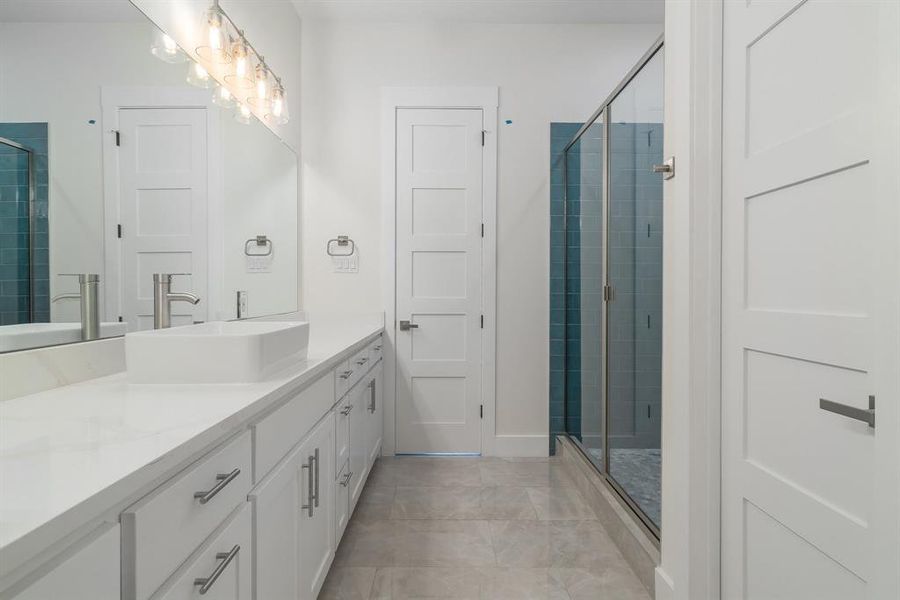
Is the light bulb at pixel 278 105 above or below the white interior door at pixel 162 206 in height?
above

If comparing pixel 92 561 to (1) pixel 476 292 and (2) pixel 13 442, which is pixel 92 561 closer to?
(2) pixel 13 442

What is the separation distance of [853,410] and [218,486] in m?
1.20

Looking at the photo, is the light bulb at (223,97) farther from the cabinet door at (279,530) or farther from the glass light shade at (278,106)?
the cabinet door at (279,530)

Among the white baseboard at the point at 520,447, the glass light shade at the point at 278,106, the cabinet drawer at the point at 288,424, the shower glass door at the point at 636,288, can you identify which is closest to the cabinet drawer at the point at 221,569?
the cabinet drawer at the point at 288,424

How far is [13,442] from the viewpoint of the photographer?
0.72 meters

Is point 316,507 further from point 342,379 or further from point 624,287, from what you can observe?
point 624,287

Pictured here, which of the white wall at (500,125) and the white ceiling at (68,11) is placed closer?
the white ceiling at (68,11)

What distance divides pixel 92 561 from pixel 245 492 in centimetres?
44

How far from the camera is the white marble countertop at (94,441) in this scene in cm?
49

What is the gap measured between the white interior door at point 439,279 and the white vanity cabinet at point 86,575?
2.55 m

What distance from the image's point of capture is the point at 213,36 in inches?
76.1

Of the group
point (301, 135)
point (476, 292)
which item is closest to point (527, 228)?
point (476, 292)

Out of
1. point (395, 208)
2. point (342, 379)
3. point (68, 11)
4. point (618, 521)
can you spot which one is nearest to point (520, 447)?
point (618, 521)

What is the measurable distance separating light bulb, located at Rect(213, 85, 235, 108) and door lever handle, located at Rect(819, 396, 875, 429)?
2284 millimetres
